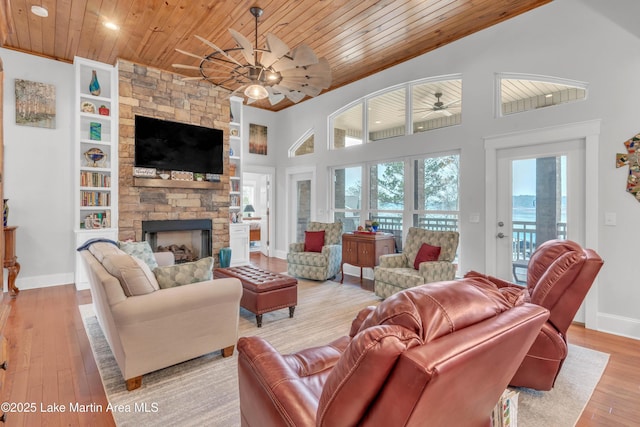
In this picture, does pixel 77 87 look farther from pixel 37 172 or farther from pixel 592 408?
pixel 592 408

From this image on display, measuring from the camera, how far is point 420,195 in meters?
4.91

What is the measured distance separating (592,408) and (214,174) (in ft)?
18.5

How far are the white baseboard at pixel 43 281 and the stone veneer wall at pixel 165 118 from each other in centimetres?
104

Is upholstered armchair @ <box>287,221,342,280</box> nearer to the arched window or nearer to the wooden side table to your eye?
the arched window

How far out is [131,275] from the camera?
6.91ft

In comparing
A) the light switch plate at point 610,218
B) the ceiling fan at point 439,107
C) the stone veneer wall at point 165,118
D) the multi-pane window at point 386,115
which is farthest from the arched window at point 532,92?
the stone veneer wall at point 165,118

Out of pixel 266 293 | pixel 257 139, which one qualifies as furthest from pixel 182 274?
pixel 257 139

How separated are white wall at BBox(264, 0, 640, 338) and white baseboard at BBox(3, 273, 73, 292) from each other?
5492 millimetres

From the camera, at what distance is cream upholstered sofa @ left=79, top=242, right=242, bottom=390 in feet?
6.73

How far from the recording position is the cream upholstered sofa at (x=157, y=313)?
80.8 inches

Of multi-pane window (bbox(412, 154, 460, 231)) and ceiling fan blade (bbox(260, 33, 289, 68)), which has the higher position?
ceiling fan blade (bbox(260, 33, 289, 68))

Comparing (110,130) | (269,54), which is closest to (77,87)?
(110,130)

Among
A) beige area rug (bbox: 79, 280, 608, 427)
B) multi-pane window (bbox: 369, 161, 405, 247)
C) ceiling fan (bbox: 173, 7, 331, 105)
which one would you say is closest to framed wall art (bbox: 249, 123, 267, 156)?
multi-pane window (bbox: 369, 161, 405, 247)

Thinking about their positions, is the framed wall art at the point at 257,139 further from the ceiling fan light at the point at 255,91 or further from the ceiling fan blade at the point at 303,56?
the ceiling fan blade at the point at 303,56
